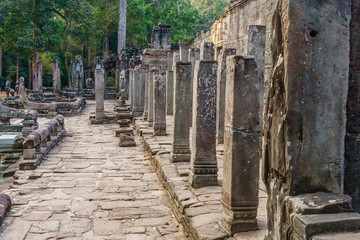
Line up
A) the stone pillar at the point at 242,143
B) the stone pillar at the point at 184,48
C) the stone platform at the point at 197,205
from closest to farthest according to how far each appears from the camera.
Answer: the stone pillar at the point at 242,143 → the stone platform at the point at 197,205 → the stone pillar at the point at 184,48

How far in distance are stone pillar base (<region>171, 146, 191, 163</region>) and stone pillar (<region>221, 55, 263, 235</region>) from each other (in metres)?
3.33

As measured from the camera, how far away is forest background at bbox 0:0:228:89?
3062cm

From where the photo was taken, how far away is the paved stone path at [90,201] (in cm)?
502

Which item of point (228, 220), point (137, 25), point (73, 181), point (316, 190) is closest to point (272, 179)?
point (316, 190)

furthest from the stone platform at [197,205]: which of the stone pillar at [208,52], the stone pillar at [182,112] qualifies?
the stone pillar at [208,52]

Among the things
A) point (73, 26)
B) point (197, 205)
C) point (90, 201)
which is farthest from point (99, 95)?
point (73, 26)

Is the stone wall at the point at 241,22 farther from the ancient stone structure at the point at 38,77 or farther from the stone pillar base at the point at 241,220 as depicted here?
the ancient stone structure at the point at 38,77

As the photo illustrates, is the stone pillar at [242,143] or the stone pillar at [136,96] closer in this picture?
the stone pillar at [242,143]

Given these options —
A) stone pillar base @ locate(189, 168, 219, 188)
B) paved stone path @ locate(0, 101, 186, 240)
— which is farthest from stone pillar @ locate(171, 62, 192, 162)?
stone pillar base @ locate(189, 168, 219, 188)

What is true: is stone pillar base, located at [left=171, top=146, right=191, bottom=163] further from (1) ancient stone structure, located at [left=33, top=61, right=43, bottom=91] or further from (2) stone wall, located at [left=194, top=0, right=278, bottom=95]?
(1) ancient stone structure, located at [left=33, top=61, right=43, bottom=91]

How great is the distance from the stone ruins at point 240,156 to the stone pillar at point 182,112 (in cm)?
2

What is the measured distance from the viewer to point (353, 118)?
2.88 meters

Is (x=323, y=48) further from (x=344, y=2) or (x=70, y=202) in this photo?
(x=70, y=202)

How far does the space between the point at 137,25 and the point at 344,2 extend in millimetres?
36444
